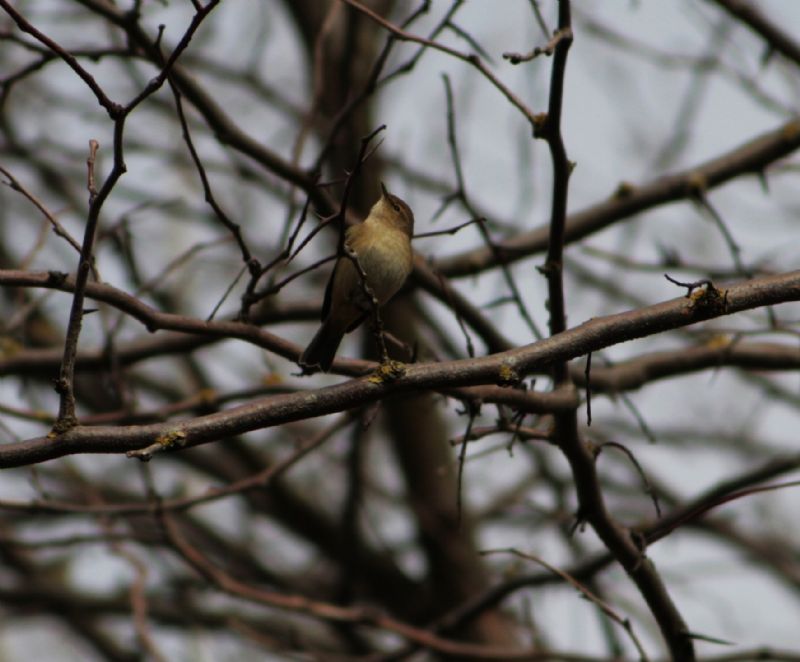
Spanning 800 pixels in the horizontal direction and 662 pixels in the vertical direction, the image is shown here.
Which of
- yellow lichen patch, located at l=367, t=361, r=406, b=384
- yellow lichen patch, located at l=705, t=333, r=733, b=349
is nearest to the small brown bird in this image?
yellow lichen patch, located at l=367, t=361, r=406, b=384

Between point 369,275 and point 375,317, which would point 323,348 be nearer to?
point 369,275

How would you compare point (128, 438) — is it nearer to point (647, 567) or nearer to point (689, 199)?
point (647, 567)

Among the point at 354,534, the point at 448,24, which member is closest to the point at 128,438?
the point at 448,24

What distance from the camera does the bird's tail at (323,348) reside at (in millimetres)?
2814

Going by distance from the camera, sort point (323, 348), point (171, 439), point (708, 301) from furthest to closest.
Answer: point (323, 348) → point (708, 301) → point (171, 439)

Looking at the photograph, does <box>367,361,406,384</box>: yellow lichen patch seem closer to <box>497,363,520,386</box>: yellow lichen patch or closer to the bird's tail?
<box>497,363,520,386</box>: yellow lichen patch

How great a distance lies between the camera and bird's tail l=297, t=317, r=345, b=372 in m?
2.81

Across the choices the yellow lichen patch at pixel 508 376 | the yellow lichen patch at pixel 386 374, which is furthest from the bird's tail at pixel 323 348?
the yellow lichen patch at pixel 508 376

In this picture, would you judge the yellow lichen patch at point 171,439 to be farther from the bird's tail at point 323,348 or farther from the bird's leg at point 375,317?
the bird's tail at point 323,348

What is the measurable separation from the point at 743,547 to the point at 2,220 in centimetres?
658

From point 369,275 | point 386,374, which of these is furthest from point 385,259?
point 386,374

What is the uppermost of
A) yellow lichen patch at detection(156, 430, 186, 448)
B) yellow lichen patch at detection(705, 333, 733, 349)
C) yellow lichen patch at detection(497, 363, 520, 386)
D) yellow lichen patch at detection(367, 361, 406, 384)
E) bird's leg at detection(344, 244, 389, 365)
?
yellow lichen patch at detection(705, 333, 733, 349)

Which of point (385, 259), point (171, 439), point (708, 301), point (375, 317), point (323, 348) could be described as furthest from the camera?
point (385, 259)

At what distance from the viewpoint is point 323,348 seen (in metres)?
3.20
